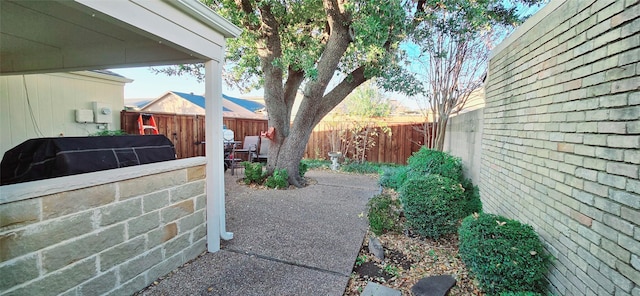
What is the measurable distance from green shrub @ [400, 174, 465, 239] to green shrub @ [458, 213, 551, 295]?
81 centimetres

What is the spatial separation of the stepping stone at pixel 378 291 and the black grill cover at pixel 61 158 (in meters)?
2.56

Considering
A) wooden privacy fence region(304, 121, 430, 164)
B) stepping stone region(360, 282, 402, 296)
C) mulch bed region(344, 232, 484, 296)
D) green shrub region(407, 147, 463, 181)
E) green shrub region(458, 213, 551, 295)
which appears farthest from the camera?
wooden privacy fence region(304, 121, 430, 164)

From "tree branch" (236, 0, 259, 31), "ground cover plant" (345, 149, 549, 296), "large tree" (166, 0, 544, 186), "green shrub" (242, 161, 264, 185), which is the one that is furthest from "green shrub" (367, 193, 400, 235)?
"tree branch" (236, 0, 259, 31)

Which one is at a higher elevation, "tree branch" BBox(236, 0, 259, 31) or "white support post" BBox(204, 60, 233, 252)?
"tree branch" BBox(236, 0, 259, 31)

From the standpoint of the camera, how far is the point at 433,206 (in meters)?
3.24

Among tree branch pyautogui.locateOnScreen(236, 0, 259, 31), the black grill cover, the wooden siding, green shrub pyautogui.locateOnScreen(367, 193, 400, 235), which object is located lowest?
green shrub pyautogui.locateOnScreen(367, 193, 400, 235)

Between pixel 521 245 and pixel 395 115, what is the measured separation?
7860 millimetres

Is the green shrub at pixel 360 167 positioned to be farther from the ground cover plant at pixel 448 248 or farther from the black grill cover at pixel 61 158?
the black grill cover at pixel 61 158

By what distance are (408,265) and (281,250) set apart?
1.36 meters

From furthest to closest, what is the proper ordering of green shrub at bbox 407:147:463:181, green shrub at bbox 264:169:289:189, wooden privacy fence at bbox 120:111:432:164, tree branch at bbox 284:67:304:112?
wooden privacy fence at bbox 120:111:432:164 → tree branch at bbox 284:67:304:112 → green shrub at bbox 264:169:289:189 → green shrub at bbox 407:147:463:181

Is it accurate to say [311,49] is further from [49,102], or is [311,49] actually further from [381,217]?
[49,102]

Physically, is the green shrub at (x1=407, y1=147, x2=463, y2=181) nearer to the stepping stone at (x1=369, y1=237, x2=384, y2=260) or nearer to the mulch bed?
the mulch bed

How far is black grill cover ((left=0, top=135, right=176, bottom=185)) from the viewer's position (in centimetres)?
226

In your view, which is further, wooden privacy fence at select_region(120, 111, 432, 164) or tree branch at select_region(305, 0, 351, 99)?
wooden privacy fence at select_region(120, 111, 432, 164)
